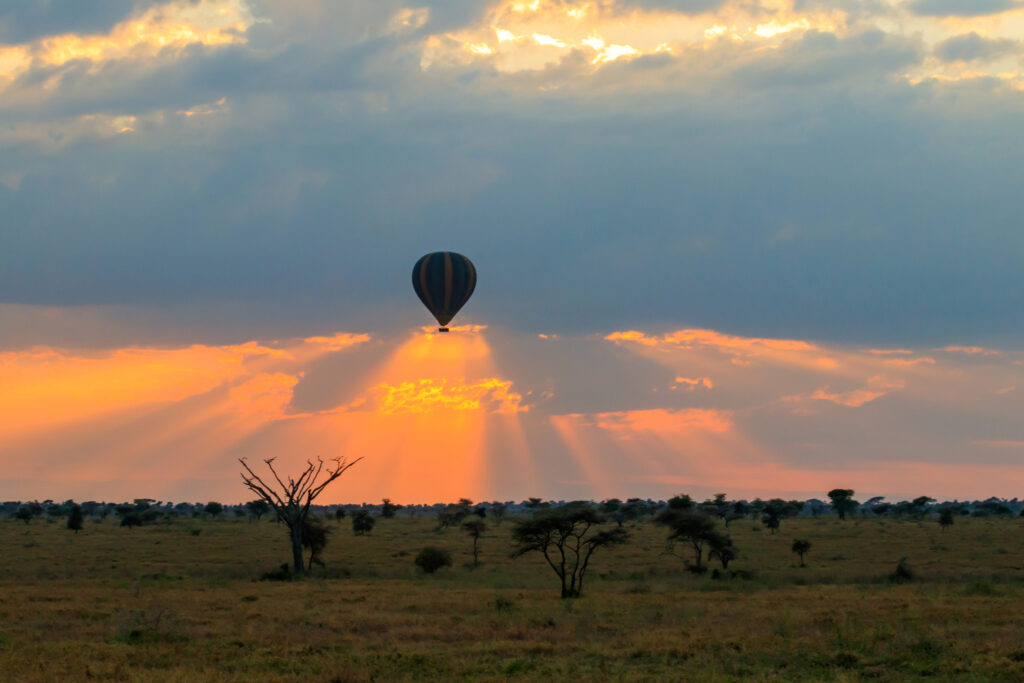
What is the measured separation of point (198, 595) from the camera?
42.9 metres

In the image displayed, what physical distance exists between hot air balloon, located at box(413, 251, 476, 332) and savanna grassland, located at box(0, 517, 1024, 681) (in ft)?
56.6

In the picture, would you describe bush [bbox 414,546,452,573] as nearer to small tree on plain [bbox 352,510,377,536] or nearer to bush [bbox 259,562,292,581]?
bush [bbox 259,562,292,581]

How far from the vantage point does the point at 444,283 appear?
6625 centimetres

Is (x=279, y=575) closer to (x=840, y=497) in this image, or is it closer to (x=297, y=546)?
(x=297, y=546)

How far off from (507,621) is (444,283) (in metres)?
35.4

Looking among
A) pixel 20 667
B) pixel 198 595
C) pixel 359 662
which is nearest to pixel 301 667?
pixel 359 662

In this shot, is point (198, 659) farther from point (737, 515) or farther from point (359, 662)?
point (737, 515)

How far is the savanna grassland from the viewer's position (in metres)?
24.0

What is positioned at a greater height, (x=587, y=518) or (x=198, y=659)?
(x=587, y=518)

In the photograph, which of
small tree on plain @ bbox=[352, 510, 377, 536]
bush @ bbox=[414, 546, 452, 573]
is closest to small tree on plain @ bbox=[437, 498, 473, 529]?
small tree on plain @ bbox=[352, 510, 377, 536]

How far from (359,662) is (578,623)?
10.6 m

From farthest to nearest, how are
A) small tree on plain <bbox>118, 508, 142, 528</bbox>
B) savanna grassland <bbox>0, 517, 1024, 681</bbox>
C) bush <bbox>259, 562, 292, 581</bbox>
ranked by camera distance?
small tree on plain <bbox>118, 508, 142, 528</bbox> → bush <bbox>259, 562, 292, 581</bbox> → savanna grassland <bbox>0, 517, 1024, 681</bbox>

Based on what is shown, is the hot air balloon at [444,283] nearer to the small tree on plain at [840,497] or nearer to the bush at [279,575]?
the bush at [279,575]

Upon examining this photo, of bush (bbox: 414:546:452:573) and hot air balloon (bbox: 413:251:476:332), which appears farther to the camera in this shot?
hot air balloon (bbox: 413:251:476:332)
